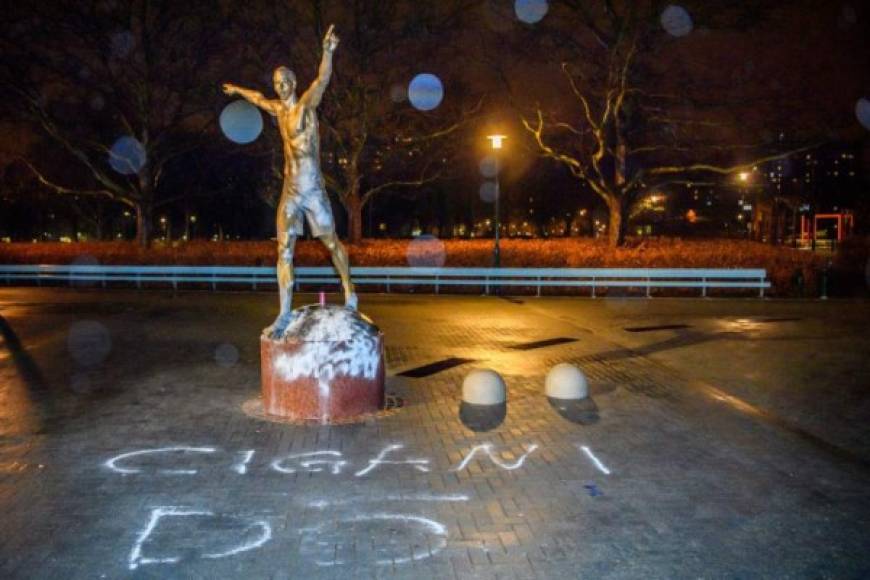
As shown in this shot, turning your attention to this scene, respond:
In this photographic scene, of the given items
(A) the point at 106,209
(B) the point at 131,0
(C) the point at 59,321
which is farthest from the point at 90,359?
(A) the point at 106,209

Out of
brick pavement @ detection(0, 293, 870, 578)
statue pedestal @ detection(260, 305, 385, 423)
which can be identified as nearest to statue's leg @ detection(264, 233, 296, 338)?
statue pedestal @ detection(260, 305, 385, 423)

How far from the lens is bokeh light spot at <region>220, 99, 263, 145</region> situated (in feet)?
103

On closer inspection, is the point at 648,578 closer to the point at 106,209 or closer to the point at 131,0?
the point at 131,0

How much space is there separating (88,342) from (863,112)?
Answer: 2434 centimetres

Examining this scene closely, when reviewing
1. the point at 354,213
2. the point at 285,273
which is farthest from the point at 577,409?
the point at 354,213

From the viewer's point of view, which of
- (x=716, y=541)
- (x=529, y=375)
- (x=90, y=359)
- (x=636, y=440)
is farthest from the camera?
(x=90, y=359)

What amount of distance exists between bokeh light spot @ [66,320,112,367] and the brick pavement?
139 centimetres

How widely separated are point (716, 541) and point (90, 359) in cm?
968

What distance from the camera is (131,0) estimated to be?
2858 centimetres

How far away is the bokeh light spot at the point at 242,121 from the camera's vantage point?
3138 centimetres

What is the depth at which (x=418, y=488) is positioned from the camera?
5895 millimetres

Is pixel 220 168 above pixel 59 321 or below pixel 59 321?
above

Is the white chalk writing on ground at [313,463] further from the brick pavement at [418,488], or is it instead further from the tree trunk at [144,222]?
the tree trunk at [144,222]

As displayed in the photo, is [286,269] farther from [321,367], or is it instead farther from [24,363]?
[24,363]
